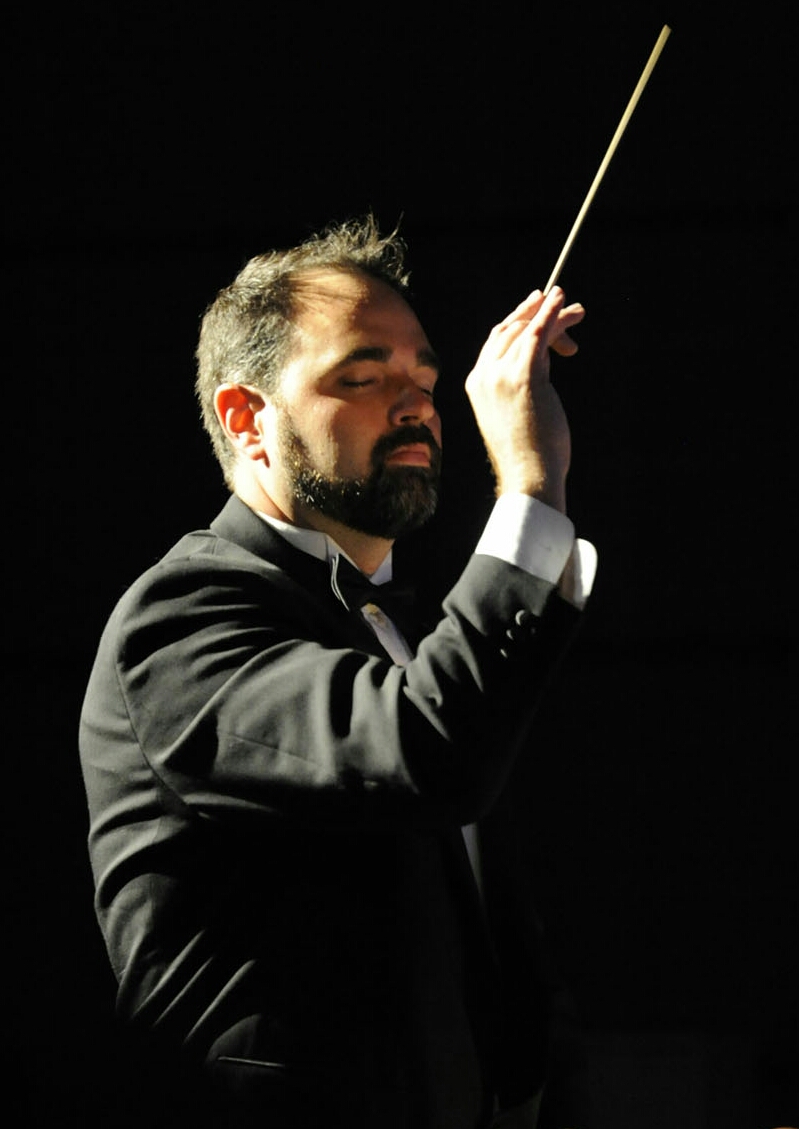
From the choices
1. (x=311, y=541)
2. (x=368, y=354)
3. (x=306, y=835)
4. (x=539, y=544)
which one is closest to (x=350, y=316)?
(x=368, y=354)

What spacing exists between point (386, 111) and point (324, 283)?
1.45 metres

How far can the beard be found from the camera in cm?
176

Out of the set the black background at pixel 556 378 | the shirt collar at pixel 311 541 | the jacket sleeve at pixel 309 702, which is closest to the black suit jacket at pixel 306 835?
the jacket sleeve at pixel 309 702

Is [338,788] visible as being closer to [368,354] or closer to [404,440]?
[404,440]

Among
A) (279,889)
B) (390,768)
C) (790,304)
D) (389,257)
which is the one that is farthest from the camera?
(790,304)

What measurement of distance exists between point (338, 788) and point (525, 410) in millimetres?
423

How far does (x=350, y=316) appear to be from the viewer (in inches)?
73.5

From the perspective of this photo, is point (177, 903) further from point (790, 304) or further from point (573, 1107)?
point (790, 304)

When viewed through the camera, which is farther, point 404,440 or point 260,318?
point 260,318

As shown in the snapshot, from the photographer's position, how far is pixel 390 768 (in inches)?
55.4

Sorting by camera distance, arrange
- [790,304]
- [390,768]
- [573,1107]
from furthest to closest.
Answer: [790,304] → [573,1107] → [390,768]

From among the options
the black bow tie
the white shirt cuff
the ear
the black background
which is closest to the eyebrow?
the ear

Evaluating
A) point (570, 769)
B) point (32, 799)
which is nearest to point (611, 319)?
point (570, 769)

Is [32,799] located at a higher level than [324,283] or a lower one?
lower
